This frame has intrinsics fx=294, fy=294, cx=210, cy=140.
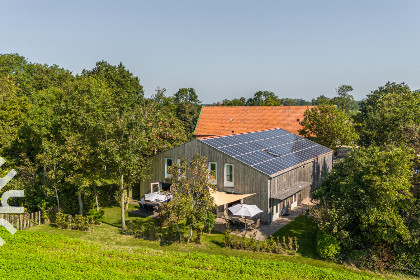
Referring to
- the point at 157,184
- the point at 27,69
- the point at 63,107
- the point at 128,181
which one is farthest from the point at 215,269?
the point at 27,69

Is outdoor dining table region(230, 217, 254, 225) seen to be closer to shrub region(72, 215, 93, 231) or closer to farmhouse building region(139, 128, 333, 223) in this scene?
farmhouse building region(139, 128, 333, 223)

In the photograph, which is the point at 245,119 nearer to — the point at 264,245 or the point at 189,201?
the point at 189,201

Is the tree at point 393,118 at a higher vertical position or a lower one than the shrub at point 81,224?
higher

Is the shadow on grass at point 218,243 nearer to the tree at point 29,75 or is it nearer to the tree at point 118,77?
the tree at point 118,77

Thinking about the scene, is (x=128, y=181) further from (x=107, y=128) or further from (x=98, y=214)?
(x=107, y=128)

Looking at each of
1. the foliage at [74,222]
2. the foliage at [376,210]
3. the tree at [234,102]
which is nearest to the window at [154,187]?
the foliage at [74,222]

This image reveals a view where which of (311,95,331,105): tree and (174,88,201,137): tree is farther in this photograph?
(174,88,201,137): tree

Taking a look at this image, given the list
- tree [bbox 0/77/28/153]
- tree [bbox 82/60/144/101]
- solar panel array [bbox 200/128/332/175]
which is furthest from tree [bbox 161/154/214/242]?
tree [bbox 82/60/144/101]
